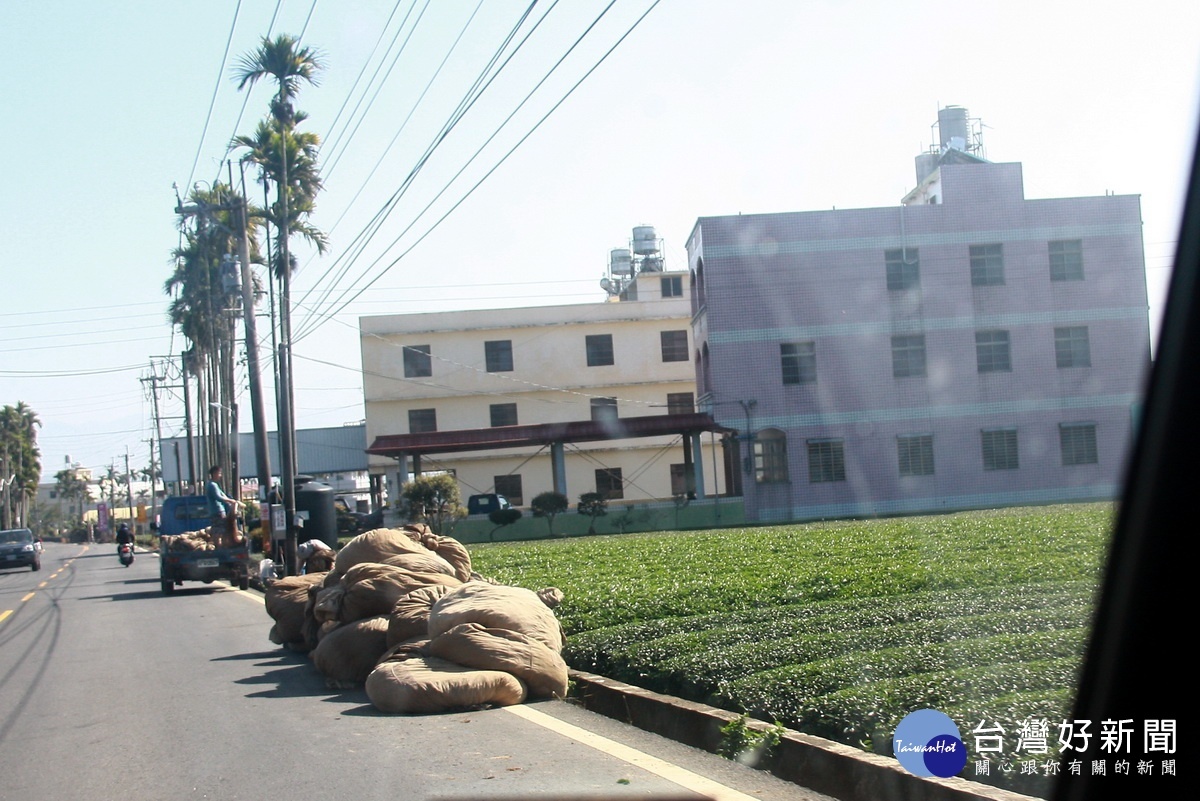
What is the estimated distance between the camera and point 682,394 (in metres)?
57.1

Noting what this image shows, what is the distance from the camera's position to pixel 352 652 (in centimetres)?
1045

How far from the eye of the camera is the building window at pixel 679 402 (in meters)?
56.8

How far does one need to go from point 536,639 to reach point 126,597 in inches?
690

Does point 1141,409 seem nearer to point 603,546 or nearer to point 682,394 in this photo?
point 603,546

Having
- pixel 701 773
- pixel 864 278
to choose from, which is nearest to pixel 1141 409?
pixel 701 773

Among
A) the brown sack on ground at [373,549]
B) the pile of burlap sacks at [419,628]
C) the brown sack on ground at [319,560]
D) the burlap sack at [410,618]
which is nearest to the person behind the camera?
the pile of burlap sacks at [419,628]

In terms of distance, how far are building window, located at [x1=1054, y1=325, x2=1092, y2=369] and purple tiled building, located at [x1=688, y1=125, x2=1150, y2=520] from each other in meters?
0.05

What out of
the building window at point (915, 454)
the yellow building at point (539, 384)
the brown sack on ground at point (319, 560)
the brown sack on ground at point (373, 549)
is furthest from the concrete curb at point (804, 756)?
the yellow building at point (539, 384)

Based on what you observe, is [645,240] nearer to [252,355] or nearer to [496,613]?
[252,355]

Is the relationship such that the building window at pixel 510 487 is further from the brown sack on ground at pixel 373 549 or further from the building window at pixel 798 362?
the brown sack on ground at pixel 373 549

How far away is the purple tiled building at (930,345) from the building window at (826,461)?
0.05 meters

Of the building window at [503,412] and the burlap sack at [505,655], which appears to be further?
the building window at [503,412]

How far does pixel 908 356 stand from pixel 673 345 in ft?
63.2

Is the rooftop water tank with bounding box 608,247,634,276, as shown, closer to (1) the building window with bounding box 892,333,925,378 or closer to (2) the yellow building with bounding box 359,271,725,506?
(2) the yellow building with bounding box 359,271,725,506
